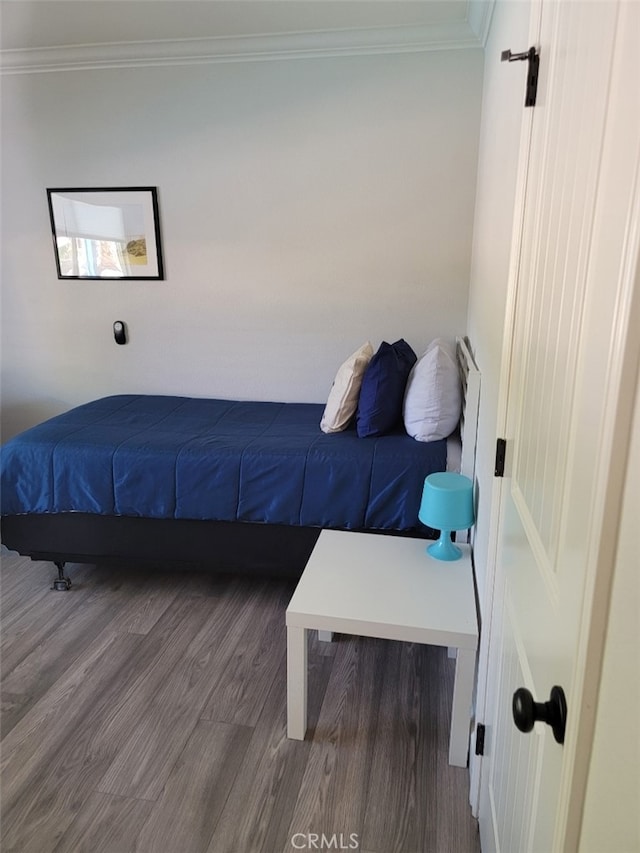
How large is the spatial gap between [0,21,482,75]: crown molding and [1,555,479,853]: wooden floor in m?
2.86

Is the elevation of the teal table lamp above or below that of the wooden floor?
above

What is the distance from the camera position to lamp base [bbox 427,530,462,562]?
2.01 metres

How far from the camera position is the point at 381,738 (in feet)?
5.97

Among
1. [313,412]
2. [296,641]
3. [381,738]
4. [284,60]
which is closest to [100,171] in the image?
[284,60]

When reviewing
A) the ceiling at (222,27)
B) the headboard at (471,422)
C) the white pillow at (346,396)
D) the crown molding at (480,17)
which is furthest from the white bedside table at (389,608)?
the ceiling at (222,27)

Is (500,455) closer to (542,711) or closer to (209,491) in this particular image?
(542,711)

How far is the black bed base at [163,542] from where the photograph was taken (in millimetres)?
2477

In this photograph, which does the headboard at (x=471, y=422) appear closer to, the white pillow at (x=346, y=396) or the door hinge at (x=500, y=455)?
the white pillow at (x=346, y=396)

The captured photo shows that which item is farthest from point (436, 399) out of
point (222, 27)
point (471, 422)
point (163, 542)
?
point (222, 27)

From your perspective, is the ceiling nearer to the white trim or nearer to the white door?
the white trim

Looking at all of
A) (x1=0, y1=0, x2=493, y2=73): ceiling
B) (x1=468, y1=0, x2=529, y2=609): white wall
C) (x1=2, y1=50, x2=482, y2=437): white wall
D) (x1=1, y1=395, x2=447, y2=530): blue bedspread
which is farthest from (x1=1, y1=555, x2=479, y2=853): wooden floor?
(x1=0, y1=0, x2=493, y2=73): ceiling

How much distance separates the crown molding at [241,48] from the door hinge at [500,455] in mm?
2502

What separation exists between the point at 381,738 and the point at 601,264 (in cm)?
168

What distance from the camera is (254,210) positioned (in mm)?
3307
